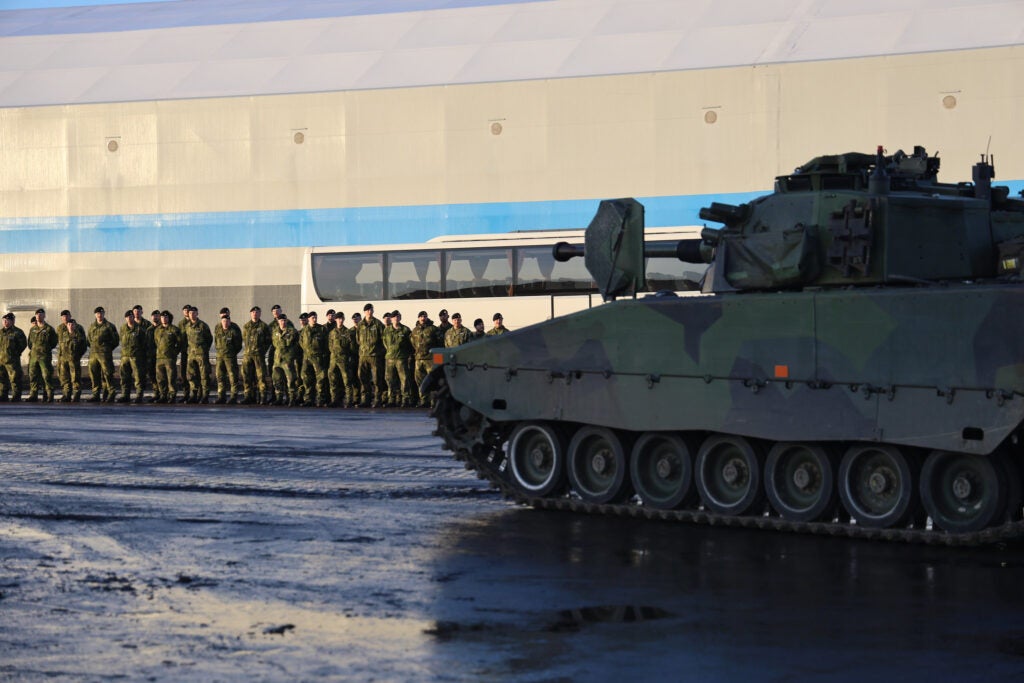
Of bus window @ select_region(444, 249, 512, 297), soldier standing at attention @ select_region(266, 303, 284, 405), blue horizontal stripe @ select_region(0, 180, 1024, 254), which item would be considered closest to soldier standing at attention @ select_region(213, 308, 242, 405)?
soldier standing at attention @ select_region(266, 303, 284, 405)

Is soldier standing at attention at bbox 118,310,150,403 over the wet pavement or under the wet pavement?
over

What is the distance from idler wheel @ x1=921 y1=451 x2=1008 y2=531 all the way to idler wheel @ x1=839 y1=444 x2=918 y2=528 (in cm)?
13

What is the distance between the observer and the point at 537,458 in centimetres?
1442

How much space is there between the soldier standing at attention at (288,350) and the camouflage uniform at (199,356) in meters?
1.69

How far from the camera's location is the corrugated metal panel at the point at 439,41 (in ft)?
121

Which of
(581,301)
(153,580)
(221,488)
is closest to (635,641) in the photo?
(153,580)

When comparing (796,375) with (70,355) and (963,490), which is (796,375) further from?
(70,355)

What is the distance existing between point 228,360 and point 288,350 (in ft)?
4.67

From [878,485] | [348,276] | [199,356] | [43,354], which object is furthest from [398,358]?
[878,485]

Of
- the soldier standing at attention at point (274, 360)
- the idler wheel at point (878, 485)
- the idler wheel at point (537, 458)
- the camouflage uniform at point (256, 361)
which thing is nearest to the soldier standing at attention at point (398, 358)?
the soldier standing at attention at point (274, 360)

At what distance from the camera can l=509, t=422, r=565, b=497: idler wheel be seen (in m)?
14.1

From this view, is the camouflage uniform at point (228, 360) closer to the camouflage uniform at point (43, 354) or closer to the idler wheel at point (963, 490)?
the camouflage uniform at point (43, 354)

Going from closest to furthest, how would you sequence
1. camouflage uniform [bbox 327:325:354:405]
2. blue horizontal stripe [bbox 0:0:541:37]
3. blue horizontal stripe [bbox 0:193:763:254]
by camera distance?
1. camouflage uniform [bbox 327:325:354:405]
2. blue horizontal stripe [bbox 0:193:763:254]
3. blue horizontal stripe [bbox 0:0:541:37]

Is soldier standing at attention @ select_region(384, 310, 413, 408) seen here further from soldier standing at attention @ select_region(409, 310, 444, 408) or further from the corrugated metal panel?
the corrugated metal panel
